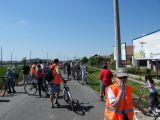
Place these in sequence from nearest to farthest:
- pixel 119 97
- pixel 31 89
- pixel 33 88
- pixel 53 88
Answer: pixel 119 97 → pixel 53 88 → pixel 31 89 → pixel 33 88

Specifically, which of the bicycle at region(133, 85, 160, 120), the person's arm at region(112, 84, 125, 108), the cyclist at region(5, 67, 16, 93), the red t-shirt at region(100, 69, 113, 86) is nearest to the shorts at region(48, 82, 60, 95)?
the red t-shirt at region(100, 69, 113, 86)

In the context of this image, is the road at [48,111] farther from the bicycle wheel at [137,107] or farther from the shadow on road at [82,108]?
the bicycle wheel at [137,107]

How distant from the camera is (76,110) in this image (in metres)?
11.8

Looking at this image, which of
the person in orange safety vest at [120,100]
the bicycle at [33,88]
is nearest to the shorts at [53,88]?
the bicycle at [33,88]

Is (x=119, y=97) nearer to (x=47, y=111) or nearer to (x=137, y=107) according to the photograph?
(x=137, y=107)

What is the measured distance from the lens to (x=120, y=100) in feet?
15.6

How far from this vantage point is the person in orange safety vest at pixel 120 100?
474 centimetres

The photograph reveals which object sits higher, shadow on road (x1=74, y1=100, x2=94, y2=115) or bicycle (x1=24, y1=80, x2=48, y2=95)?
bicycle (x1=24, y1=80, x2=48, y2=95)

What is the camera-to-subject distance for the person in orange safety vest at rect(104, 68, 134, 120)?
4739 millimetres

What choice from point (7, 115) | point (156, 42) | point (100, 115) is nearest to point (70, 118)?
point (100, 115)

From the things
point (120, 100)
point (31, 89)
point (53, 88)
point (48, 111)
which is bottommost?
point (48, 111)

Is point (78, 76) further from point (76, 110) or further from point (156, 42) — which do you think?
point (76, 110)

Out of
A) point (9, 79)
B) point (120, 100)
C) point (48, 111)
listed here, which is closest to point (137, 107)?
point (120, 100)

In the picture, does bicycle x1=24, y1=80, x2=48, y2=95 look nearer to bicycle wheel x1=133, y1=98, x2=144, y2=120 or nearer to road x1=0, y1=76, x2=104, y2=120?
road x1=0, y1=76, x2=104, y2=120
